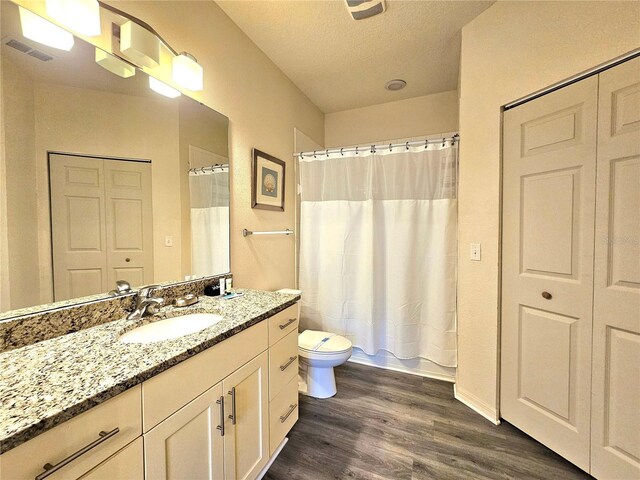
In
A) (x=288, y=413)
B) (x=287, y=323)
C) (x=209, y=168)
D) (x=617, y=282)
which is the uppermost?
(x=209, y=168)

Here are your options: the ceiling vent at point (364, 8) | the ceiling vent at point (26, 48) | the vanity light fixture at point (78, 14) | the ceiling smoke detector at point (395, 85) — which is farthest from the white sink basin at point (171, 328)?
the ceiling smoke detector at point (395, 85)

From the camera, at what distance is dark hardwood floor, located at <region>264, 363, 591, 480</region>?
135 centimetres

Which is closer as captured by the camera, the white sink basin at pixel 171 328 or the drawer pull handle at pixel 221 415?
the drawer pull handle at pixel 221 415

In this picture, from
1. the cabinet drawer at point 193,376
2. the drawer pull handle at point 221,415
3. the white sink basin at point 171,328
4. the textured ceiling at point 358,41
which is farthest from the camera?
the textured ceiling at point 358,41

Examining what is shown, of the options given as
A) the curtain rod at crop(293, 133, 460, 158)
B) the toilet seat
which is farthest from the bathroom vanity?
the curtain rod at crop(293, 133, 460, 158)

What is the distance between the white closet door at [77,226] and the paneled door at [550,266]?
2106mm

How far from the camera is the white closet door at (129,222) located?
115cm

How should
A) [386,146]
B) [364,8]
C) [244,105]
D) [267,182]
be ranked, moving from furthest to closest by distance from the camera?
[386,146] < [267,182] < [244,105] < [364,8]

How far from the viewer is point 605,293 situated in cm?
124

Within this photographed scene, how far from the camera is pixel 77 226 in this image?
104 cm

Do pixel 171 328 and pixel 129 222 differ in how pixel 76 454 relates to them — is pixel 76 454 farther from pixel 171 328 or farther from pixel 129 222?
pixel 129 222

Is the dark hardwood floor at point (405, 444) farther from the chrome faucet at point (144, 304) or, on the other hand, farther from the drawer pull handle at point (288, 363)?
the chrome faucet at point (144, 304)

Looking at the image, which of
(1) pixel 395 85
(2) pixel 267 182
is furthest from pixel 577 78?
(2) pixel 267 182

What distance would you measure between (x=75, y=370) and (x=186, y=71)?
137 centimetres
